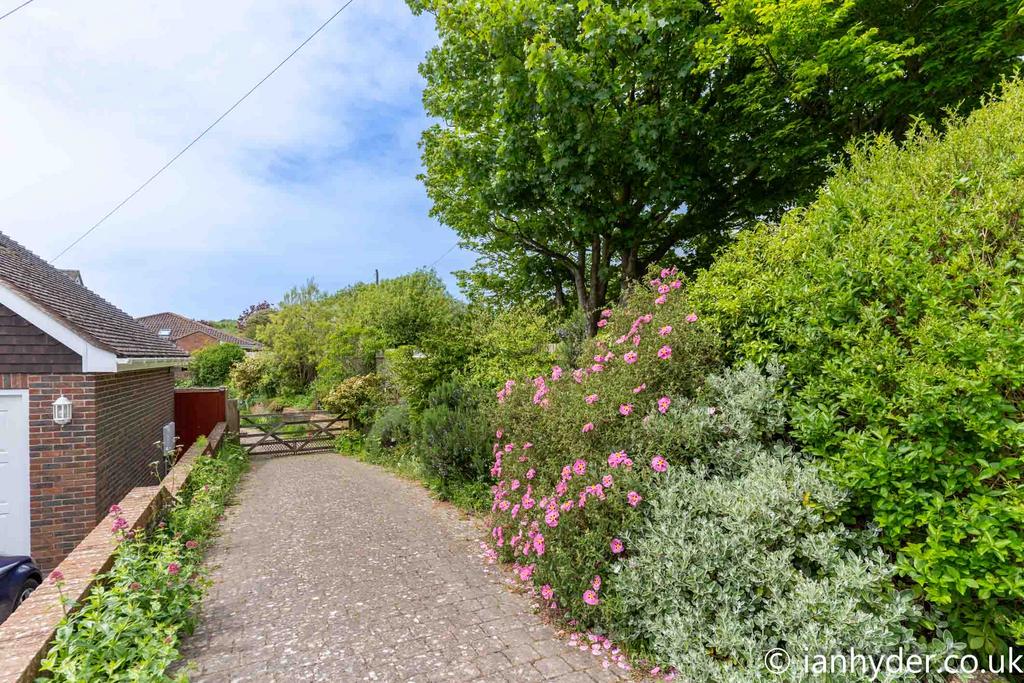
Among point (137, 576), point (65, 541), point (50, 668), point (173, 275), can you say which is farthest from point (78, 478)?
point (173, 275)

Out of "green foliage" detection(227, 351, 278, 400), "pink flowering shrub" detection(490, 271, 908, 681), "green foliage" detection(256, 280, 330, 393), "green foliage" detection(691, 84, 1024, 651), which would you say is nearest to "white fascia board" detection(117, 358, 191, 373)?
"pink flowering shrub" detection(490, 271, 908, 681)

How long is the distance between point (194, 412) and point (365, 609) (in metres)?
10.9

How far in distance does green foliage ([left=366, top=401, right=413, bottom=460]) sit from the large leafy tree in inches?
198

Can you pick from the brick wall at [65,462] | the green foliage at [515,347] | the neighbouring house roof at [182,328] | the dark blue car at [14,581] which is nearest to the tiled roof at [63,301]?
the brick wall at [65,462]

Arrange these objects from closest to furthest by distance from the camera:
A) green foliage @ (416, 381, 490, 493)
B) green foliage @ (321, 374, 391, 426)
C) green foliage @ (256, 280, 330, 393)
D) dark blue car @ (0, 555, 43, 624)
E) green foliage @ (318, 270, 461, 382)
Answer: dark blue car @ (0, 555, 43, 624)
green foliage @ (416, 381, 490, 493)
green foliage @ (321, 374, 391, 426)
green foliage @ (318, 270, 461, 382)
green foliage @ (256, 280, 330, 393)

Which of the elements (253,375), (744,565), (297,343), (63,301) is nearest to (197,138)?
(63,301)

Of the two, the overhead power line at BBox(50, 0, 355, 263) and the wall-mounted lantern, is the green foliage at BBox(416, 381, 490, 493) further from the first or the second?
the overhead power line at BBox(50, 0, 355, 263)

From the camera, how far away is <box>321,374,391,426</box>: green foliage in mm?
14062

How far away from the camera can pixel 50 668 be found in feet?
8.13

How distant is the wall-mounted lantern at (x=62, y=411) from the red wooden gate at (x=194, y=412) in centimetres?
639

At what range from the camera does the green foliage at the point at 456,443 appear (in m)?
7.14

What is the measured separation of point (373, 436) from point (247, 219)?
5986mm

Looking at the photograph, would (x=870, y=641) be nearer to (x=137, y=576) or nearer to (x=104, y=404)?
(x=137, y=576)

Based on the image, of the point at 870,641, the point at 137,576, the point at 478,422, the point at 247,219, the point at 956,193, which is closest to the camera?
the point at 870,641
